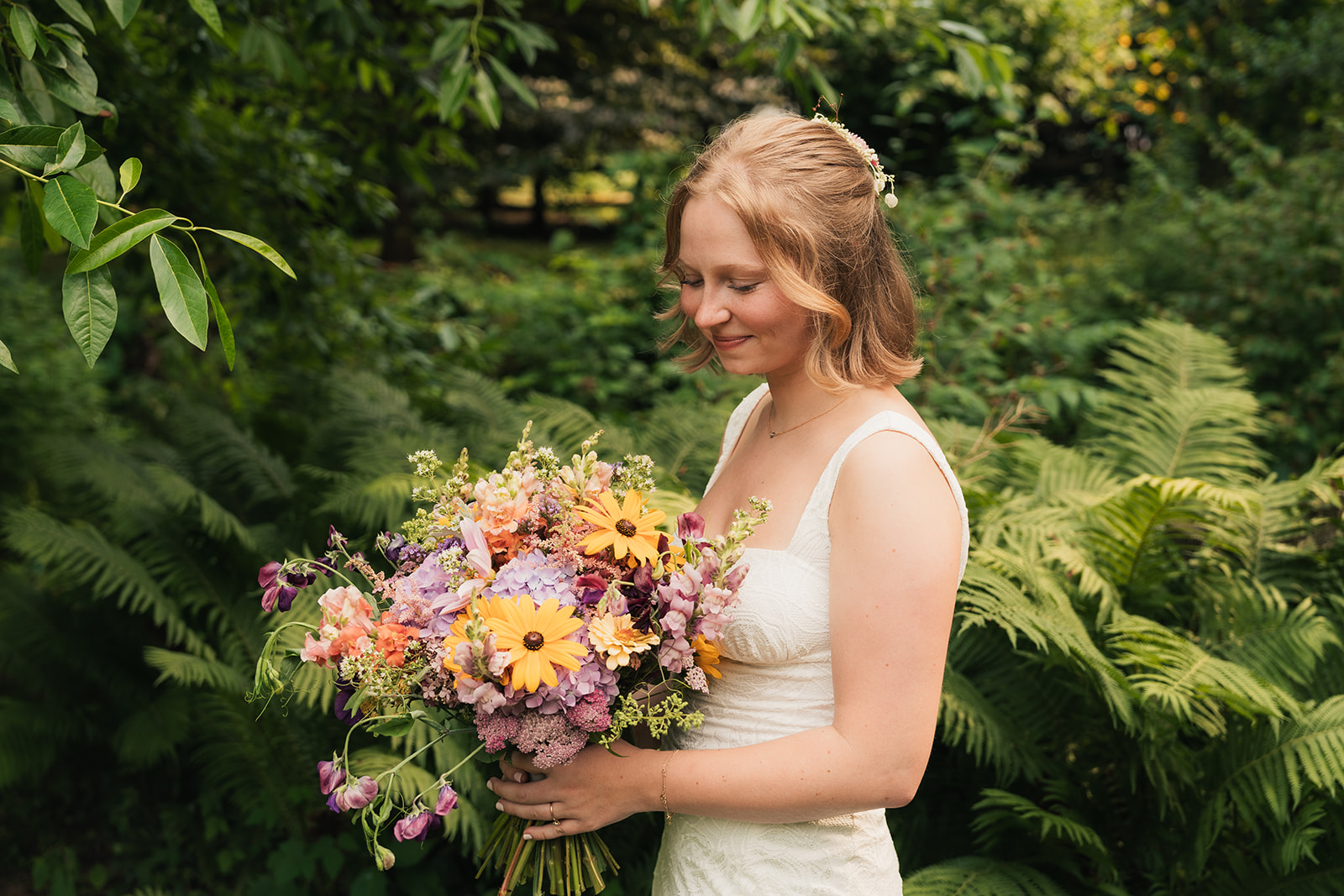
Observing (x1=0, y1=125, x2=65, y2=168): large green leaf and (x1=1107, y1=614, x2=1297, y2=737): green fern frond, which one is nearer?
(x1=0, y1=125, x2=65, y2=168): large green leaf

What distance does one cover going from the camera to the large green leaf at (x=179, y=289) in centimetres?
111

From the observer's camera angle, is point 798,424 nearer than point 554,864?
No

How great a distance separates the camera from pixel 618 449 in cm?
350

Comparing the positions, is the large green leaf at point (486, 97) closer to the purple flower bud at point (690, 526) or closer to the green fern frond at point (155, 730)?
the purple flower bud at point (690, 526)

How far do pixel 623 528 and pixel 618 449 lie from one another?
2.18m

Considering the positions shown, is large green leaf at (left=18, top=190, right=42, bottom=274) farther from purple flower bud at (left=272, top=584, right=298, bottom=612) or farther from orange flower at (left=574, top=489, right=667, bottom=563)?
orange flower at (left=574, top=489, right=667, bottom=563)

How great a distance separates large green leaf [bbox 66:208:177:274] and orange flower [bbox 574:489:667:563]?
Answer: 2.14 feet

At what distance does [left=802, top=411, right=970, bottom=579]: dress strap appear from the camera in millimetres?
1384

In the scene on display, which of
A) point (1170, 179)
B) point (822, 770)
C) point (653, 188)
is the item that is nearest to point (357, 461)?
point (822, 770)

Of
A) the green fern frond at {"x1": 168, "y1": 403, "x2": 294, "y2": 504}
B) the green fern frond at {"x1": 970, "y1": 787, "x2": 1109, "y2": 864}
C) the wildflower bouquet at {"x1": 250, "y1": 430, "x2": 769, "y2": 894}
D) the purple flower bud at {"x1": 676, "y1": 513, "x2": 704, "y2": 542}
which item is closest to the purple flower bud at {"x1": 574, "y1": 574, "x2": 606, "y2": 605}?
the wildflower bouquet at {"x1": 250, "y1": 430, "x2": 769, "y2": 894}

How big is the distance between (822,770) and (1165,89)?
32.1ft

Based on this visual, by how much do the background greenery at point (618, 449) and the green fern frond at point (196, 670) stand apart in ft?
0.04

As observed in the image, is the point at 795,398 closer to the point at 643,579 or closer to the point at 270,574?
the point at 643,579

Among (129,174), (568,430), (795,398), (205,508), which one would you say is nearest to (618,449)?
(568,430)
